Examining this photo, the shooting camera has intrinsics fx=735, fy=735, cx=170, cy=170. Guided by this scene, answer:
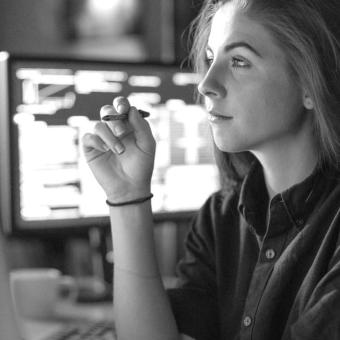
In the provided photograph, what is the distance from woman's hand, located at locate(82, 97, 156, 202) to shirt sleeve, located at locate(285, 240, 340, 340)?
1.12 ft

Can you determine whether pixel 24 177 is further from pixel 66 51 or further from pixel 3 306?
pixel 66 51

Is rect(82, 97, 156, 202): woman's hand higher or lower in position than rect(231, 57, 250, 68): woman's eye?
lower

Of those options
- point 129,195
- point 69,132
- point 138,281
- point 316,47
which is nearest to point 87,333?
point 138,281

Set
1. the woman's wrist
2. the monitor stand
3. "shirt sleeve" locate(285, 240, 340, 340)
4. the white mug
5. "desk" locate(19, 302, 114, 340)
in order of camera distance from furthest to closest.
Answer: the monitor stand, the white mug, "desk" locate(19, 302, 114, 340), the woman's wrist, "shirt sleeve" locate(285, 240, 340, 340)

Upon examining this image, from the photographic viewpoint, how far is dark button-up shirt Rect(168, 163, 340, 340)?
1.01 metres

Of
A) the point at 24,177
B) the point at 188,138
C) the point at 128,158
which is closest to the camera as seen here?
the point at 128,158

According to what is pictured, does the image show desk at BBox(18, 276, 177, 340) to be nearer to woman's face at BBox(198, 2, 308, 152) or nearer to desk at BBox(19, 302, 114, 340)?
desk at BBox(19, 302, 114, 340)

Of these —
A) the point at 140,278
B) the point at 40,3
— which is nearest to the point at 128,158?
the point at 140,278

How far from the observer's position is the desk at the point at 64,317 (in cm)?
141

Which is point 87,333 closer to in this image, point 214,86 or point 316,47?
point 214,86

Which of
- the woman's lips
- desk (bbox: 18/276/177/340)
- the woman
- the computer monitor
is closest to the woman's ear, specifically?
the woman

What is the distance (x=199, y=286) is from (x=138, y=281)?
13 cm

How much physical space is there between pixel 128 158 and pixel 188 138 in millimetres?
504

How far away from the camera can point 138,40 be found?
8.64 ft
